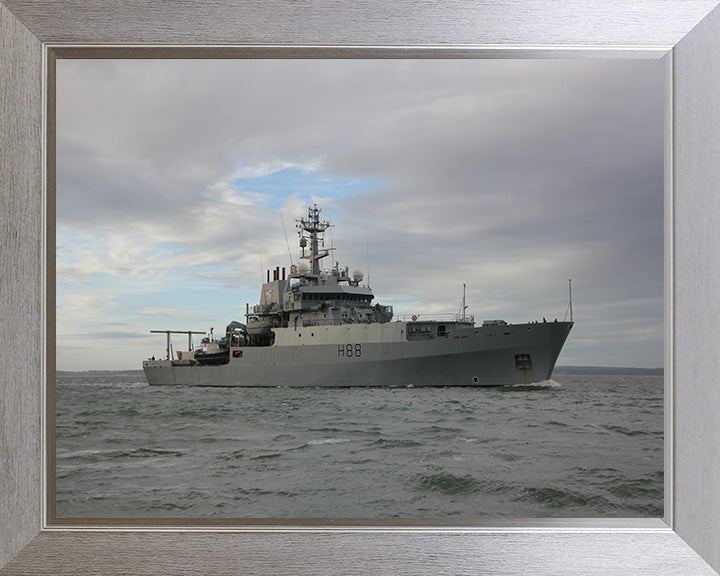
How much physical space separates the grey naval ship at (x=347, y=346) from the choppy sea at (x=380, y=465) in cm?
370

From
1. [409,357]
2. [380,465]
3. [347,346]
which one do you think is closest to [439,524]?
[380,465]

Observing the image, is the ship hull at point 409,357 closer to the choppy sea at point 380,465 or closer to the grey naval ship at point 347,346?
the grey naval ship at point 347,346

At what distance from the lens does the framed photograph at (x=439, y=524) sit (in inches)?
67.4

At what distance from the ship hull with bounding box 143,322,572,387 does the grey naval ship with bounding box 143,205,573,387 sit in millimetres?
19

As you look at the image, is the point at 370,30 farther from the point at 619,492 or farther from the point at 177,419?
the point at 177,419

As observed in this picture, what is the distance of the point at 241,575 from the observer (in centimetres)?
172

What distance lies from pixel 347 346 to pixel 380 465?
287 inches

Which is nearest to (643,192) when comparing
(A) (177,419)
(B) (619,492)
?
(B) (619,492)

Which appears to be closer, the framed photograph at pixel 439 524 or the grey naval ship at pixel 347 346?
the framed photograph at pixel 439 524

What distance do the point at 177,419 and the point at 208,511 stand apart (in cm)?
427

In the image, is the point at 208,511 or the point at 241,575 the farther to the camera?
the point at 208,511

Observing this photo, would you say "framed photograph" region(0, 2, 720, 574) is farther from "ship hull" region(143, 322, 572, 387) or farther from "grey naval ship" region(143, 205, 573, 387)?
"ship hull" region(143, 322, 572, 387)

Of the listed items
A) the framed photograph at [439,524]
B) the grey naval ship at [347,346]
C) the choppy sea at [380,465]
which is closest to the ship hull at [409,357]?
the grey naval ship at [347,346]

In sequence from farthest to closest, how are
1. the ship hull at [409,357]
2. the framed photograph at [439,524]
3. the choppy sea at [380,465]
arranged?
the ship hull at [409,357] → the choppy sea at [380,465] → the framed photograph at [439,524]
